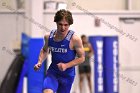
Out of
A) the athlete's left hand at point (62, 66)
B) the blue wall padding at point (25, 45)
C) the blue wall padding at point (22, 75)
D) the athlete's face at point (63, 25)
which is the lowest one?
the blue wall padding at point (22, 75)

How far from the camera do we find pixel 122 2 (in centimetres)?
1050

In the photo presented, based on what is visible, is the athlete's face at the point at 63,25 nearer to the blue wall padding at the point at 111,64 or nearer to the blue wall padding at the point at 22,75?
the blue wall padding at the point at 22,75

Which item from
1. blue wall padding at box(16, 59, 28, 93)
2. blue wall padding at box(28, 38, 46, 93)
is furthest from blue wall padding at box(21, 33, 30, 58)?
blue wall padding at box(28, 38, 46, 93)

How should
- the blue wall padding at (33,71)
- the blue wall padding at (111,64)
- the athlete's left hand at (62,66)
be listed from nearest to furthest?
the athlete's left hand at (62,66) < the blue wall padding at (33,71) < the blue wall padding at (111,64)

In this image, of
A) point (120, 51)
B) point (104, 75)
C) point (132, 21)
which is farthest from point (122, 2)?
point (104, 75)

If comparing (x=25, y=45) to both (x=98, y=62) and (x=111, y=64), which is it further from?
(x=111, y=64)

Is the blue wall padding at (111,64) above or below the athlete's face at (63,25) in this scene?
below

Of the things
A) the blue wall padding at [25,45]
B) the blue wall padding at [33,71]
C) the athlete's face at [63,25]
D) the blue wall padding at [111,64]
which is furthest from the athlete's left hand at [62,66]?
the blue wall padding at [111,64]

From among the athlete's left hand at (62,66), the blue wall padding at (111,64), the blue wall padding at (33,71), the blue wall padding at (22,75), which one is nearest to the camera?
the athlete's left hand at (62,66)

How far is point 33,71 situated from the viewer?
8125mm

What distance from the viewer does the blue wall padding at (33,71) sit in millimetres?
8086

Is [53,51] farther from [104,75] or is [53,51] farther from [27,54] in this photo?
[104,75]

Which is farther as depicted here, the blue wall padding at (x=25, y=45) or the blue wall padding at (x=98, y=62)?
the blue wall padding at (x=98, y=62)

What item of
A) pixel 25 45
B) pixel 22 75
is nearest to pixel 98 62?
pixel 25 45
